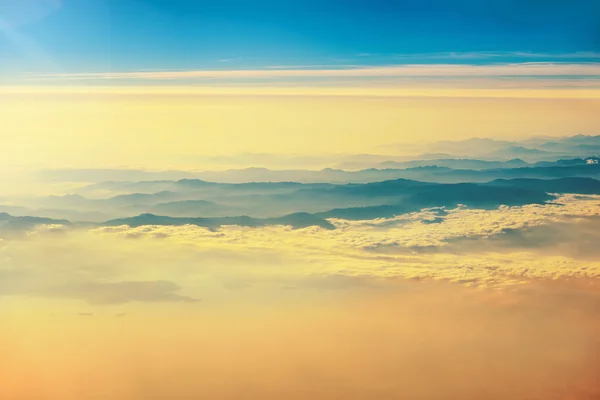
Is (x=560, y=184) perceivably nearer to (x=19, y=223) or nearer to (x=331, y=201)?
(x=331, y=201)

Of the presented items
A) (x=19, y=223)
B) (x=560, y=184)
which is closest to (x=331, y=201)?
(x=560, y=184)

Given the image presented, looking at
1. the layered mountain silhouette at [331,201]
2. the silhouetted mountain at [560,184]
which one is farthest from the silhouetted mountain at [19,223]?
the silhouetted mountain at [560,184]

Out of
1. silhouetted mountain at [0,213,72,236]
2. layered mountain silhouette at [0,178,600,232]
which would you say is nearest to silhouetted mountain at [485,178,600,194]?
layered mountain silhouette at [0,178,600,232]

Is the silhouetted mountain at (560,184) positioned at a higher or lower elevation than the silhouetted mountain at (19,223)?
higher

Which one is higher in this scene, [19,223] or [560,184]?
[560,184]

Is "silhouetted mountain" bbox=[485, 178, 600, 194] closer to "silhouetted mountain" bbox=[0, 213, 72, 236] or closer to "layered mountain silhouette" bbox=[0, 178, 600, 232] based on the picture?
"layered mountain silhouette" bbox=[0, 178, 600, 232]

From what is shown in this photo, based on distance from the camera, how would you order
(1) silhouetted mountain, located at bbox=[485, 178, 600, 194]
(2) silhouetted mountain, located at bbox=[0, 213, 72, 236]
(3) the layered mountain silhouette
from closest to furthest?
(2) silhouetted mountain, located at bbox=[0, 213, 72, 236]
(3) the layered mountain silhouette
(1) silhouetted mountain, located at bbox=[485, 178, 600, 194]

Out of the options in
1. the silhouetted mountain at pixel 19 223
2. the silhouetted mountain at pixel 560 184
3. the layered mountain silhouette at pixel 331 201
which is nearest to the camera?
the silhouetted mountain at pixel 19 223

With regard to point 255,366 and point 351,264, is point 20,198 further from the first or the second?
point 351,264

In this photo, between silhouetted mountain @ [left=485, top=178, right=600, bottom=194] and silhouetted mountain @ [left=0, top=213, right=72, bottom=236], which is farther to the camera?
silhouetted mountain @ [left=485, top=178, right=600, bottom=194]

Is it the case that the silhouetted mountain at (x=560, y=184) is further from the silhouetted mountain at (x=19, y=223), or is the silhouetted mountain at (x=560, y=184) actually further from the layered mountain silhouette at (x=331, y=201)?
the silhouetted mountain at (x=19, y=223)

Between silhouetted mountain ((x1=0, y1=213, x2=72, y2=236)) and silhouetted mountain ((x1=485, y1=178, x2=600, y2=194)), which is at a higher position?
silhouetted mountain ((x1=485, y1=178, x2=600, y2=194))

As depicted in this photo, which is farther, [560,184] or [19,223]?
[560,184]
